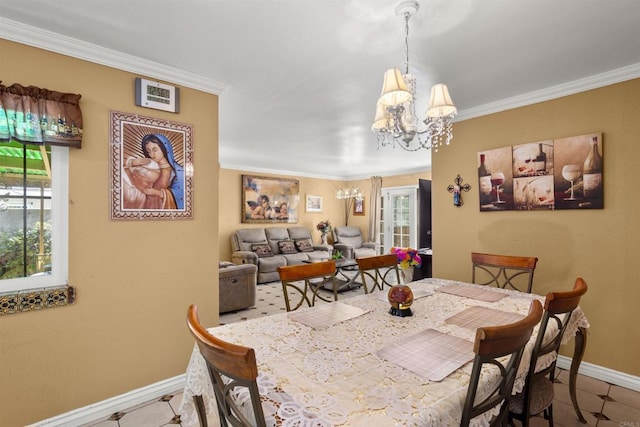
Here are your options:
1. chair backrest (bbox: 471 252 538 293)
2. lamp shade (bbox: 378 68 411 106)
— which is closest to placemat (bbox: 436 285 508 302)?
chair backrest (bbox: 471 252 538 293)

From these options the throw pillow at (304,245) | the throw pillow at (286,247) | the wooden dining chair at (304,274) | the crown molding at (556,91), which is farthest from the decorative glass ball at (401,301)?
the throw pillow at (304,245)

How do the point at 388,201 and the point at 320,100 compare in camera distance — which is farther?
the point at 388,201

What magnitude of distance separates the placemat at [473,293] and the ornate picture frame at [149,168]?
2.14 meters

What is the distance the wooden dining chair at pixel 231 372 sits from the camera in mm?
782

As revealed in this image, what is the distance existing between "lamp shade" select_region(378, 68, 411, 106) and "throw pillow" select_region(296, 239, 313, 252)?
18.4 ft

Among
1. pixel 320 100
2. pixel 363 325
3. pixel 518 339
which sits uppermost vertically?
pixel 320 100

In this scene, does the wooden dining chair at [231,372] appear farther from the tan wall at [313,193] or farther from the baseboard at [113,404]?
the tan wall at [313,193]

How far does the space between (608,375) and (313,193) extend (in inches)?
256

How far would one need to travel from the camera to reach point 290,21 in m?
1.75

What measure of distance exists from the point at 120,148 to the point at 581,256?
148 inches

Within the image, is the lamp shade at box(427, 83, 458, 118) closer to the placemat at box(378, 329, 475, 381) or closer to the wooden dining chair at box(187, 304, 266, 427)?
the placemat at box(378, 329, 475, 381)

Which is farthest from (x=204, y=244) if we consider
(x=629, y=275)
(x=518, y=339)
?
(x=629, y=275)

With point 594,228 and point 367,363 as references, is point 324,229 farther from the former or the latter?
point 367,363

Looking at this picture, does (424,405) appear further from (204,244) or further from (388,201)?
(388,201)
